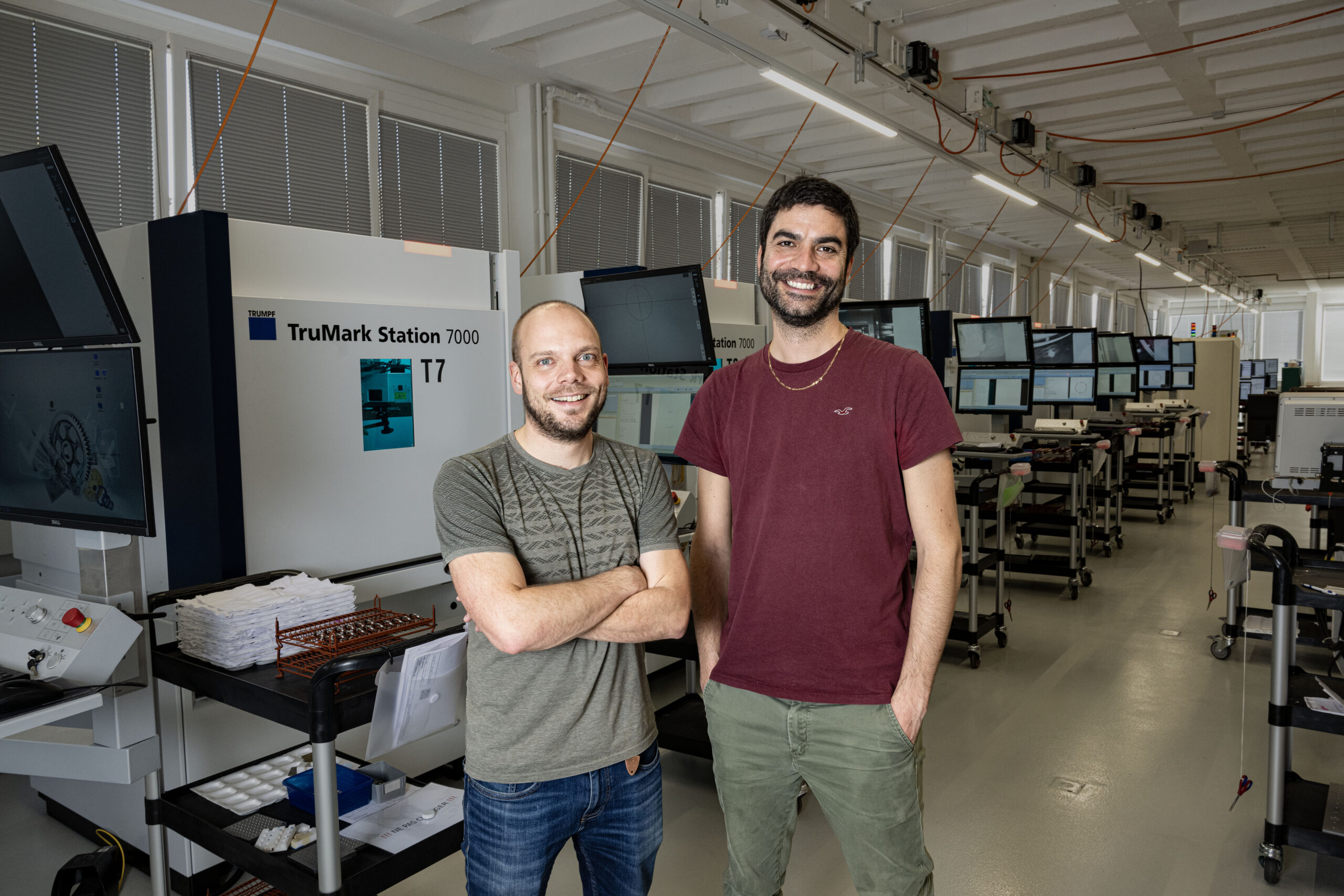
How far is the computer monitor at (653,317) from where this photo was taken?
9.39 feet

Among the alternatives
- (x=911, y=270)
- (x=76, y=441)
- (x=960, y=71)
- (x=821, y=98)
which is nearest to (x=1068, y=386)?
(x=960, y=71)

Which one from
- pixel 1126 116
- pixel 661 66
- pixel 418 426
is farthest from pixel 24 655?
pixel 1126 116

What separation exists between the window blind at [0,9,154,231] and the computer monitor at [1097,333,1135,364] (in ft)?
28.8

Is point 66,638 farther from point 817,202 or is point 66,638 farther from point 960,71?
point 960,71

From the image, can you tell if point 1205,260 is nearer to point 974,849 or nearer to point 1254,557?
point 1254,557

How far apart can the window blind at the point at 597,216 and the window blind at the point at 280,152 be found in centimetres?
150

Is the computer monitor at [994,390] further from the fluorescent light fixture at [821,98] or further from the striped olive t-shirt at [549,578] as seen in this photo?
the striped olive t-shirt at [549,578]

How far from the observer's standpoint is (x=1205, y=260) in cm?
1436

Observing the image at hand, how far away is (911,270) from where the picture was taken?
11289 mm

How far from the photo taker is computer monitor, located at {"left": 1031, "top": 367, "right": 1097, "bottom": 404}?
7.30m

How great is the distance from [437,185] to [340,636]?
12.5 ft

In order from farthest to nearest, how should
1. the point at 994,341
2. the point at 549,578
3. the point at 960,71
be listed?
1. the point at 994,341
2. the point at 960,71
3. the point at 549,578

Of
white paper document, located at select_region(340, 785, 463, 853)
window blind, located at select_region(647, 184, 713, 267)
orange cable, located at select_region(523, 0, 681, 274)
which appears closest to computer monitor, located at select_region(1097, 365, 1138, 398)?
window blind, located at select_region(647, 184, 713, 267)

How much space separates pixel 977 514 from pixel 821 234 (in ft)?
12.1
